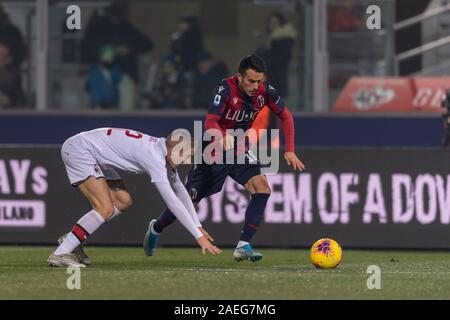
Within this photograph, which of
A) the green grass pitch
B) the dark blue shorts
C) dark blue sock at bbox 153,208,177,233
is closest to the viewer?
the green grass pitch

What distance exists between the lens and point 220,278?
36.4 feet

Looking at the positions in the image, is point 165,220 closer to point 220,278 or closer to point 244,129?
point 244,129

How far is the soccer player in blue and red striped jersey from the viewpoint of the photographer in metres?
12.6

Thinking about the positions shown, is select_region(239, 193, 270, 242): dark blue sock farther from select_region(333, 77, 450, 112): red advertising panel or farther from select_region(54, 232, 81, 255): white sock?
select_region(333, 77, 450, 112): red advertising panel

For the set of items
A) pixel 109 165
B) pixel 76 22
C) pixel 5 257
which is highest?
pixel 76 22

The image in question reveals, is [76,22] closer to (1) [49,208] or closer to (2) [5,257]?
(1) [49,208]

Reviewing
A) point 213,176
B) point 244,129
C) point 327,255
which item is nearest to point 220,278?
point 327,255

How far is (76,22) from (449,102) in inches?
200

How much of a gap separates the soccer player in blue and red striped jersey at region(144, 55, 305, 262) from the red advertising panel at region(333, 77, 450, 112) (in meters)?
7.23

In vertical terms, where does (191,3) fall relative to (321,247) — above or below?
above

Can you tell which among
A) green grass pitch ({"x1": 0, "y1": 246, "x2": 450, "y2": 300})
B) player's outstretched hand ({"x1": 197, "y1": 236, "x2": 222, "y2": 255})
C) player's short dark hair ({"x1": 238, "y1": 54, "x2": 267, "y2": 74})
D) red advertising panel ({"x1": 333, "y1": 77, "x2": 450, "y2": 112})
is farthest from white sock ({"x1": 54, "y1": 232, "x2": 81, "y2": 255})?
red advertising panel ({"x1": 333, "y1": 77, "x2": 450, "y2": 112})

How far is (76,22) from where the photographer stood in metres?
19.0
